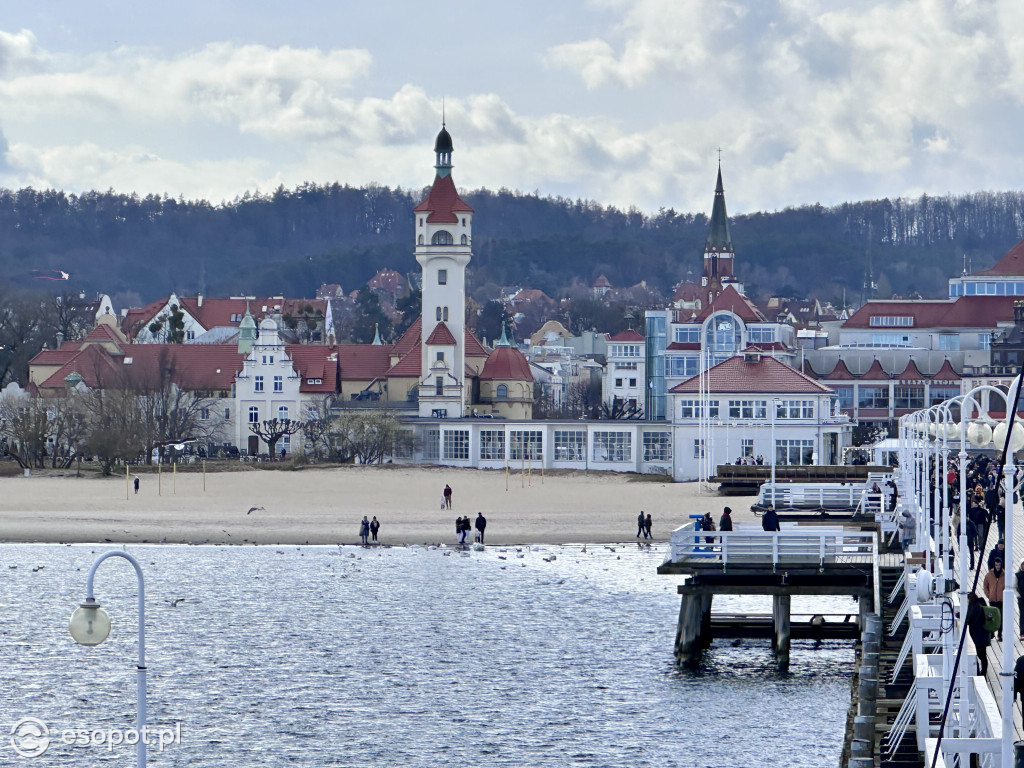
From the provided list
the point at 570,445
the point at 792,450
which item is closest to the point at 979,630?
the point at 792,450

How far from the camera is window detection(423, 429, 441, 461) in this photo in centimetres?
7762

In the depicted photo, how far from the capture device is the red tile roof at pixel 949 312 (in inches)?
3861

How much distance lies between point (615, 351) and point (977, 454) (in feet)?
142

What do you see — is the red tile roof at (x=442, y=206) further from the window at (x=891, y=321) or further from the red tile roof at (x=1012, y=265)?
the red tile roof at (x=1012, y=265)

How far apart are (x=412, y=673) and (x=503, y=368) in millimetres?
58149

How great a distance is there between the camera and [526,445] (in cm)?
7469

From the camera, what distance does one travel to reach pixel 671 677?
98.6 feet

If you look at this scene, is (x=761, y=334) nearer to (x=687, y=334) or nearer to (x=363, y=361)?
(x=687, y=334)

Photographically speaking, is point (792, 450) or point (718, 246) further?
point (718, 246)

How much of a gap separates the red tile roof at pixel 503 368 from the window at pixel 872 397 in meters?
17.8

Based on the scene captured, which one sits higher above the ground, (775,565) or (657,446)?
(657,446)

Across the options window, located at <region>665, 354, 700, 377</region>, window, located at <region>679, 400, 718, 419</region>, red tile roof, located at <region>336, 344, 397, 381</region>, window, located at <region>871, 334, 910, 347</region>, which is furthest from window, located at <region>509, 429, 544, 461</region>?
window, located at <region>871, 334, 910, 347</region>

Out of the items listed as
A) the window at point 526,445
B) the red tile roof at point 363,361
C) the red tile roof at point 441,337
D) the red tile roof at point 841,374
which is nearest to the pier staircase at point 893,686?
the window at point 526,445

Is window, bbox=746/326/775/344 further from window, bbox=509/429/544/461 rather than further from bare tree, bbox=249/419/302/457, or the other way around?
bare tree, bbox=249/419/302/457
